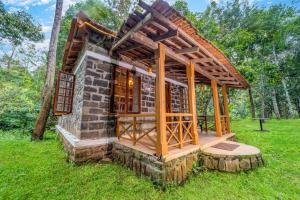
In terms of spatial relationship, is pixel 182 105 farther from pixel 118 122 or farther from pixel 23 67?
pixel 23 67

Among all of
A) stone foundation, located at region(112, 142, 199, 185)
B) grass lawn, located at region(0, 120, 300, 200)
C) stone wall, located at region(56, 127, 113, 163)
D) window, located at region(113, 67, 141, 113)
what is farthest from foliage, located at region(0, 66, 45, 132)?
stone foundation, located at region(112, 142, 199, 185)

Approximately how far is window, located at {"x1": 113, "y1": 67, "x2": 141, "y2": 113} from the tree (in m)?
10.6

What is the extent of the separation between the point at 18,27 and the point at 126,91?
37.1 feet

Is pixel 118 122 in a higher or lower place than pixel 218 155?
higher

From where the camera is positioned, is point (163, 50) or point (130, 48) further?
point (130, 48)

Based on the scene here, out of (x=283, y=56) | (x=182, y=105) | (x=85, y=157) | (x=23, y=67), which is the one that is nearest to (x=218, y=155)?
(x=85, y=157)

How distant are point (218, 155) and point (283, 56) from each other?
68.1ft

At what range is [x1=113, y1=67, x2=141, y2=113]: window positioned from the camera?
521 centimetres

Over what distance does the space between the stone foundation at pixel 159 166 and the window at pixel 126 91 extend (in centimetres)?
159

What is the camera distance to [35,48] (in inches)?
755

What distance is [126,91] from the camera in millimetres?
5465

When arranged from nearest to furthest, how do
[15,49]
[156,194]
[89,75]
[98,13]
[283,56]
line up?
[156,194] < [89,75] < [98,13] < [283,56] < [15,49]

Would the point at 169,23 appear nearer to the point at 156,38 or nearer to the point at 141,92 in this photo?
the point at 156,38

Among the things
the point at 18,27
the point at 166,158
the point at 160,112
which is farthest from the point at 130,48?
the point at 18,27
